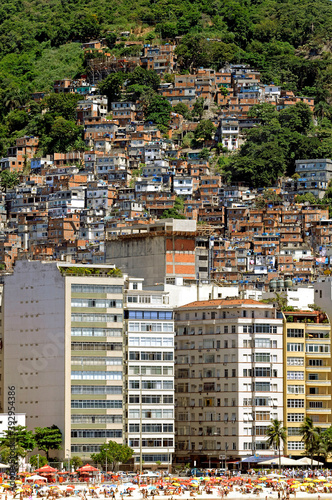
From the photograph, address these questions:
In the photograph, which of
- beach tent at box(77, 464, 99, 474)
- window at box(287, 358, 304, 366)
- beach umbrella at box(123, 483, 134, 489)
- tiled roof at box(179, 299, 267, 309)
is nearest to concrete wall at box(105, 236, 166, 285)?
tiled roof at box(179, 299, 267, 309)

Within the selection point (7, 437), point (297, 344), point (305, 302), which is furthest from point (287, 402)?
point (7, 437)

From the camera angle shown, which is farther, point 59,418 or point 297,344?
point 297,344

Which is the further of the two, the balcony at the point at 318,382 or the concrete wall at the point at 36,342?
the balcony at the point at 318,382

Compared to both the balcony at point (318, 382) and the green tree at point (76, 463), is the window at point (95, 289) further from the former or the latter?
the balcony at point (318, 382)

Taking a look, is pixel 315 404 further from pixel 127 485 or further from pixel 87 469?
pixel 87 469

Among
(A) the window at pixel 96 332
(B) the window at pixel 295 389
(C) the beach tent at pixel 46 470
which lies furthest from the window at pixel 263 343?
(C) the beach tent at pixel 46 470

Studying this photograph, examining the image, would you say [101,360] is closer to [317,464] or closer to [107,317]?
[107,317]
